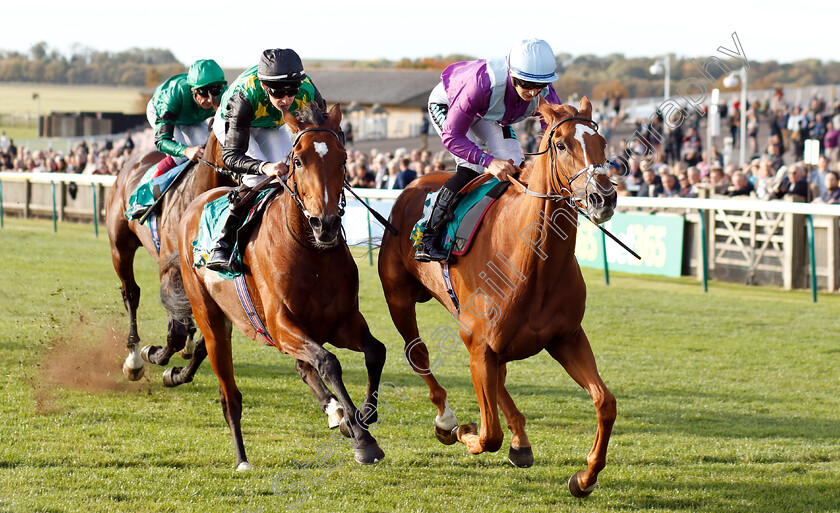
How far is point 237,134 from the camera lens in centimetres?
492

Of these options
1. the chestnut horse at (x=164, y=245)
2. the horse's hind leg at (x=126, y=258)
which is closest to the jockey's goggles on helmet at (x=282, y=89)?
the chestnut horse at (x=164, y=245)

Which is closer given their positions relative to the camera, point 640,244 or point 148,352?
point 148,352

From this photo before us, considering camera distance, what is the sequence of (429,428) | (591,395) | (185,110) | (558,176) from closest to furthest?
1. (558,176)
2. (591,395)
3. (429,428)
4. (185,110)

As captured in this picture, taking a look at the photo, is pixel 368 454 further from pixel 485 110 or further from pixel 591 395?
pixel 485 110

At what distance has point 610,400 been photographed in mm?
4109

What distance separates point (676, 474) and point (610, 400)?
945 millimetres

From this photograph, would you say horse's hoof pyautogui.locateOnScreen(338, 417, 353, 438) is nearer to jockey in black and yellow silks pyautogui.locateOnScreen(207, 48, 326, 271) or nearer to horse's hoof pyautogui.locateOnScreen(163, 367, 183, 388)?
jockey in black and yellow silks pyautogui.locateOnScreen(207, 48, 326, 271)

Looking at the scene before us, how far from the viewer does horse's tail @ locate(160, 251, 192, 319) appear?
5.72m

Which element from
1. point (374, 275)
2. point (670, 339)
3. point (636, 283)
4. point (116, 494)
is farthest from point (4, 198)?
point (116, 494)

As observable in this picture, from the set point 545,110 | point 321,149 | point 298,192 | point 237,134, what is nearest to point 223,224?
point 237,134

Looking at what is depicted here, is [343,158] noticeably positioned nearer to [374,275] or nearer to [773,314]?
[773,314]

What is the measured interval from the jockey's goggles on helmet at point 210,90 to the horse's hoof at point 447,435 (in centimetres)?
297

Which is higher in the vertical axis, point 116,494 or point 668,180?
point 668,180

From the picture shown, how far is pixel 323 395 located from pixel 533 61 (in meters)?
1.89
